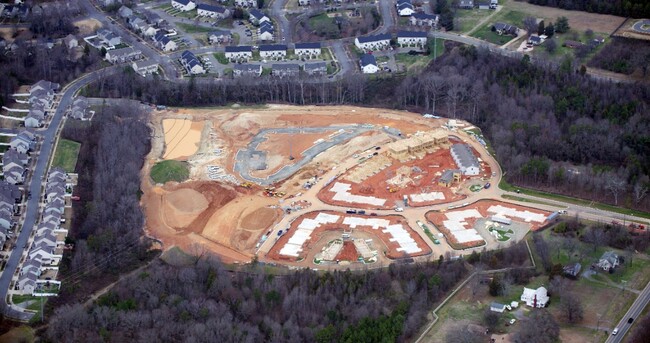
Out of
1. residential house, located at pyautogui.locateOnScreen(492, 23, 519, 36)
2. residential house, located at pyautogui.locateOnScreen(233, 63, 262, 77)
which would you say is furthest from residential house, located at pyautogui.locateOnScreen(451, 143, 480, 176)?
residential house, located at pyautogui.locateOnScreen(492, 23, 519, 36)

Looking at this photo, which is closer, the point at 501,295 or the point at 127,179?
the point at 501,295

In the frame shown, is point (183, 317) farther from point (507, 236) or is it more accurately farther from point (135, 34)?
point (135, 34)

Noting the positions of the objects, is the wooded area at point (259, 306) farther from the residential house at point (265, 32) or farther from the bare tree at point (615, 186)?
the residential house at point (265, 32)

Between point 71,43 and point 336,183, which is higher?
point 71,43

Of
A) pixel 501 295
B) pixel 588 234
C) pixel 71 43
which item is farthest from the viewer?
pixel 71 43

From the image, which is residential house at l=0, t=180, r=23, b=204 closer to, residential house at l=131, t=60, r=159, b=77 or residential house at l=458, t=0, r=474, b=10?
residential house at l=131, t=60, r=159, b=77

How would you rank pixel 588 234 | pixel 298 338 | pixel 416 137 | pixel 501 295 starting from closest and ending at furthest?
pixel 298 338
pixel 501 295
pixel 588 234
pixel 416 137

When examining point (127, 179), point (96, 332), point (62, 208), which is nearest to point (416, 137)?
point (127, 179)
